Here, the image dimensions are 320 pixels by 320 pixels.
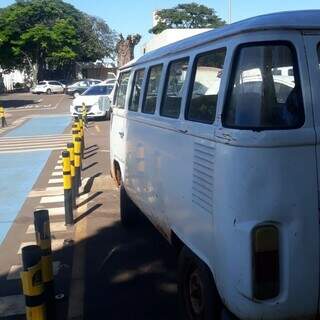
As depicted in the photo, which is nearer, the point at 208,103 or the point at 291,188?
the point at 291,188

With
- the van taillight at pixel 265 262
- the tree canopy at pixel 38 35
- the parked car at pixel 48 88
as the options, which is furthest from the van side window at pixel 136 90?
the tree canopy at pixel 38 35

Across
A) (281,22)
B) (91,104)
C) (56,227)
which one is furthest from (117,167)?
(91,104)

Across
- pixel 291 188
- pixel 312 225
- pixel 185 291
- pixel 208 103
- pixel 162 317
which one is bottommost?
pixel 162 317

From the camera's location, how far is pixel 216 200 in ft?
10.1

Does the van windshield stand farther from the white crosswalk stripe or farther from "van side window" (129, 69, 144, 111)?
"van side window" (129, 69, 144, 111)

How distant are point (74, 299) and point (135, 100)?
2221mm

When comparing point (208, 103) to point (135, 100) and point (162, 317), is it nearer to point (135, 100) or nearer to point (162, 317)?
point (162, 317)

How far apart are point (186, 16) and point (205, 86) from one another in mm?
90879

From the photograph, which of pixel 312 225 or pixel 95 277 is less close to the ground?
pixel 312 225

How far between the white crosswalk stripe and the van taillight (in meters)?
13.1

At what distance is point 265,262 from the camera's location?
2861 millimetres

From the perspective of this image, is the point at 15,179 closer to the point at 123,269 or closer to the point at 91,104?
the point at 123,269

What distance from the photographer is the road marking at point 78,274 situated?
4.67 metres

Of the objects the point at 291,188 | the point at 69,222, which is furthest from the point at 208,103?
the point at 69,222
